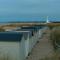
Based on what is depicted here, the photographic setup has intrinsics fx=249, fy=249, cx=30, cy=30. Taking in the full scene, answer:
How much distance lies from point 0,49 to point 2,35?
4.85 ft

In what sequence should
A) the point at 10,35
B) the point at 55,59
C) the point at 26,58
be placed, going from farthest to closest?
the point at 26,58 → the point at 10,35 → the point at 55,59

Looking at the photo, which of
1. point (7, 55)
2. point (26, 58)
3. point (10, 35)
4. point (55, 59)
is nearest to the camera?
point (55, 59)

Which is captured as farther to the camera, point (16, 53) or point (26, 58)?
point (26, 58)

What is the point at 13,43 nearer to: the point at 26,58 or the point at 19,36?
the point at 19,36

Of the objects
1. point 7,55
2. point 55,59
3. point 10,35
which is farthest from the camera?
point 10,35

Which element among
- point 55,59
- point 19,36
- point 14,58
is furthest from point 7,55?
point 55,59

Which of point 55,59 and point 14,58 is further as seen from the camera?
point 14,58

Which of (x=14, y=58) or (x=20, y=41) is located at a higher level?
(x=20, y=41)

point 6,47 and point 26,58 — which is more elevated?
point 6,47

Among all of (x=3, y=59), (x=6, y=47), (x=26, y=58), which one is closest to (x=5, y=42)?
(x=6, y=47)

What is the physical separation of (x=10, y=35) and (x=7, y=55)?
1802 mm

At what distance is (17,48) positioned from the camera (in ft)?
51.5

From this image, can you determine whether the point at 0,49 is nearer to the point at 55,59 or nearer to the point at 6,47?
the point at 6,47

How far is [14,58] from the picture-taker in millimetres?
15500
